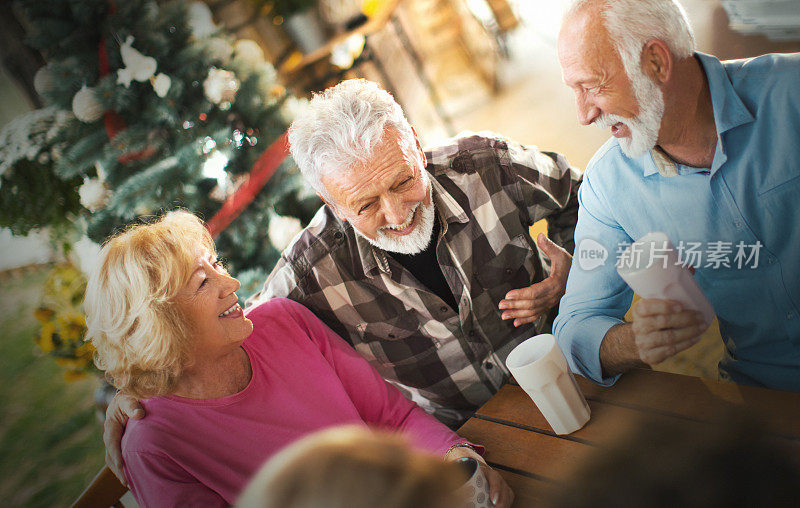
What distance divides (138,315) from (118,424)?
0.29m

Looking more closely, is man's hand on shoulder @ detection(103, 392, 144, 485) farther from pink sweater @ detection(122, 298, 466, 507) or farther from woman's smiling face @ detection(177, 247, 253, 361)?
woman's smiling face @ detection(177, 247, 253, 361)

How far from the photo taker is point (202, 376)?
1306 millimetres

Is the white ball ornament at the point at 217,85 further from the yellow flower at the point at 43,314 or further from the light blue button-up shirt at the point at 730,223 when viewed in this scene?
the light blue button-up shirt at the point at 730,223

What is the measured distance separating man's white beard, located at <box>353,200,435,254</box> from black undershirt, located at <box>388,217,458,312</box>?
8cm

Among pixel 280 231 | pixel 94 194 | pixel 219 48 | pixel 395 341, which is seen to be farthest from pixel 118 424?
pixel 219 48

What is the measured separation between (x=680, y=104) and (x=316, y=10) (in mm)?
3996

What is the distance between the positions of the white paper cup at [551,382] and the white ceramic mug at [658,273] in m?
0.21

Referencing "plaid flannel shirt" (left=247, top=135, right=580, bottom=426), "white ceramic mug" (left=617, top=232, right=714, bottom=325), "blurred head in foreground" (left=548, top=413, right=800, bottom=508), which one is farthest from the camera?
"plaid flannel shirt" (left=247, top=135, right=580, bottom=426)

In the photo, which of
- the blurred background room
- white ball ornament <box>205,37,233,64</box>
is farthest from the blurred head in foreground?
white ball ornament <box>205,37,233,64</box>

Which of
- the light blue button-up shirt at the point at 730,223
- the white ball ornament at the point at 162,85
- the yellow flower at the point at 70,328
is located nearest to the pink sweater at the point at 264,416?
the light blue button-up shirt at the point at 730,223

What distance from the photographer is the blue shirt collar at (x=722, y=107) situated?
1.08 metres

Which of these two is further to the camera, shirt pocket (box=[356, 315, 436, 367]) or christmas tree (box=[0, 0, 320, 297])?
christmas tree (box=[0, 0, 320, 297])

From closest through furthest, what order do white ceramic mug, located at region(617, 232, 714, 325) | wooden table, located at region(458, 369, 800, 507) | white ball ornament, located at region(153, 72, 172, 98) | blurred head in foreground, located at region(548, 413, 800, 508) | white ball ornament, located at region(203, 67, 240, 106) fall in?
blurred head in foreground, located at region(548, 413, 800, 508) → white ceramic mug, located at region(617, 232, 714, 325) → wooden table, located at region(458, 369, 800, 507) → white ball ornament, located at region(153, 72, 172, 98) → white ball ornament, located at region(203, 67, 240, 106)

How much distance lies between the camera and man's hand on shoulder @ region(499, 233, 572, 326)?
4.91 feet
